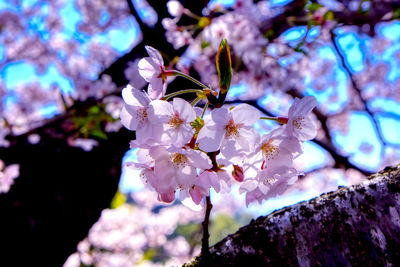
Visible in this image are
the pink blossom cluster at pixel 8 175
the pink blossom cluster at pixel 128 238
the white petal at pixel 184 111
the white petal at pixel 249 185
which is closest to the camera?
the white petal at pixel 184 111

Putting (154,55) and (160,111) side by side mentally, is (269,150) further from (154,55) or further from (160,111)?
(154,55)

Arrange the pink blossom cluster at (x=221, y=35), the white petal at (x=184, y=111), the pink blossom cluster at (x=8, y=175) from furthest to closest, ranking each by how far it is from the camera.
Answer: the pink blossom cluster at (x=221, y=35)
the pink blossom cluster at (x=8, y=175)
the white petal at (x=184, y=111)

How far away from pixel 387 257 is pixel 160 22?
2.59 meters

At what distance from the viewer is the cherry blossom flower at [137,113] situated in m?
0.60

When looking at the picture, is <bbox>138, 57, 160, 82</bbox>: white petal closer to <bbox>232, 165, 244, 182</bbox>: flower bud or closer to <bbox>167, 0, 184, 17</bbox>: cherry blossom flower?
<bbox>232, 165, 244, 182</bbox>: flower bud

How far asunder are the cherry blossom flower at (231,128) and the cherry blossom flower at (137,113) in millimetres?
120

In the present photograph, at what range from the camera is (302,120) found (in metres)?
0.66

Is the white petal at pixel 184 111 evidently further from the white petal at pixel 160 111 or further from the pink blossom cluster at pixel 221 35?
the pink blossom cluster at pixel 221 35

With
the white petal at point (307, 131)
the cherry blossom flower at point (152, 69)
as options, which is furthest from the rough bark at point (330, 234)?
the cherry blossom flower at point (152, 69)

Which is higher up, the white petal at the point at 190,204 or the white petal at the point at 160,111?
the white petal at the point at 160,111

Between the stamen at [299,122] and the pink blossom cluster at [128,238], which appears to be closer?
the stamen at [299,122]

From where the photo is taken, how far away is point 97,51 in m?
7.11

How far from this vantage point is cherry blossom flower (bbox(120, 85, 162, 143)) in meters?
0.60

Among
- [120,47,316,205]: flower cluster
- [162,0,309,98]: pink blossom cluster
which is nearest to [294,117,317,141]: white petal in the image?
[120,47,316,205]: flower cluster
